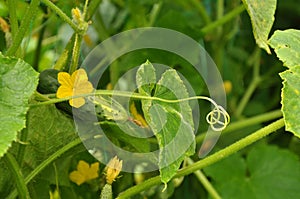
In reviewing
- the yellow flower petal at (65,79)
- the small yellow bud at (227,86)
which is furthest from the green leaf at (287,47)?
the small yellow bud at (227,86)

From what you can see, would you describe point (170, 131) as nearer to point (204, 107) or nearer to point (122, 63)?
point (122, 63)

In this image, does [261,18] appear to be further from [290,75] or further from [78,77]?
[78,77]

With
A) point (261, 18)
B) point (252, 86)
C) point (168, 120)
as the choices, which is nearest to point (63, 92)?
point (168, 120)

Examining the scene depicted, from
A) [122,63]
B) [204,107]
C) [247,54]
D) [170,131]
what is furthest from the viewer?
[247,54]

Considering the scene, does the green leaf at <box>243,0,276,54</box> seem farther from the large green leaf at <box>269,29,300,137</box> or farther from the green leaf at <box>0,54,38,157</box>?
the green leaf at <box>0,54,38,157</box>

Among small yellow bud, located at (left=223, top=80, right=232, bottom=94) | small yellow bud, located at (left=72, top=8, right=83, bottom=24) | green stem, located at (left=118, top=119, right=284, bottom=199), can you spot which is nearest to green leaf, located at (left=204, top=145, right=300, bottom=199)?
small yellow bud, located at (left=223, top=80, right=232, bottom=94)

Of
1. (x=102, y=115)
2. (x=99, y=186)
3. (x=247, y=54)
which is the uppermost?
(x=102, y=115)

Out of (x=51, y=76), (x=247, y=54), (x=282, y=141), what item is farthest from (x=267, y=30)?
(x=247, y=54)
